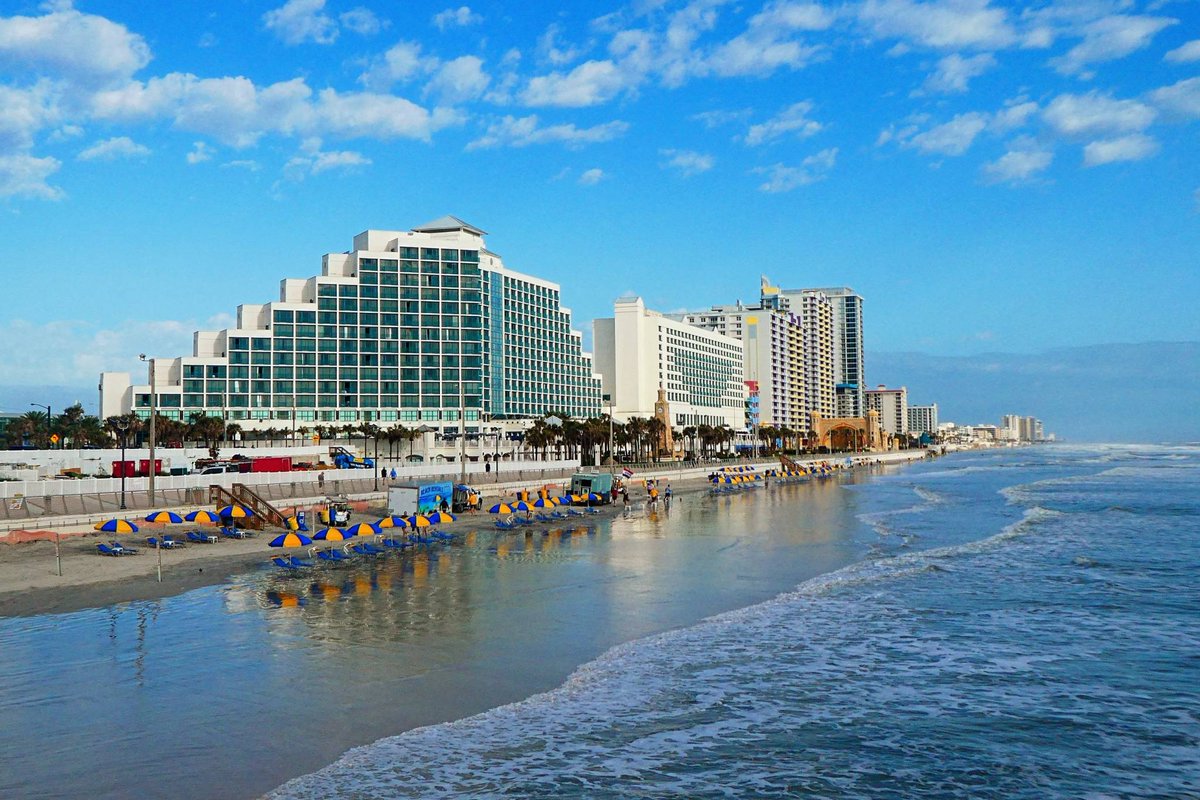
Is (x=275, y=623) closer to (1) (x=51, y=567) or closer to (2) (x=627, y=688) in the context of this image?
(2) (x=627, y=688)

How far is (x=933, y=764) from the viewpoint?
14.6 meters

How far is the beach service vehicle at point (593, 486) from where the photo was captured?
70062mm

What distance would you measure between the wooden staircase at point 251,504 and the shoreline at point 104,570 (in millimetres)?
1189

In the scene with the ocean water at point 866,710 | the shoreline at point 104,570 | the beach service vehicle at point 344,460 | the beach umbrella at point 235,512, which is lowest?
the ocean water at point 866,710

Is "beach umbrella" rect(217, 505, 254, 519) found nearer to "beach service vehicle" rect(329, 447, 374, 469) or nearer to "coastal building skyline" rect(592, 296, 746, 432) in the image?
"beach service vehicle" rect(329, 447, 374, 469)

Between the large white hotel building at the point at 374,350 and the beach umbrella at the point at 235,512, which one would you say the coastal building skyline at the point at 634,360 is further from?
the beach umbrella at the point at 235,512

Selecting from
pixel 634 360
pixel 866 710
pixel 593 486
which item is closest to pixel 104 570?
pixel 866 710

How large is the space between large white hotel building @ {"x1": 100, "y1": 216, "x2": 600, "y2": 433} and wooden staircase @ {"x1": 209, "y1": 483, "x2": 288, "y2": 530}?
7519 cm

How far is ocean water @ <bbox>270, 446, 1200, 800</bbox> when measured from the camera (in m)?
13.8

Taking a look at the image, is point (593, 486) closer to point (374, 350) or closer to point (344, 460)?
point (344, 460)

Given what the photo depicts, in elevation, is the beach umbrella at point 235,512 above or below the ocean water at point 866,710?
above

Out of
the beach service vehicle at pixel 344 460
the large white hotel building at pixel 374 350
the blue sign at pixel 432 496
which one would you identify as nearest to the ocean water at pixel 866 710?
the blue sign at pixel 432 496

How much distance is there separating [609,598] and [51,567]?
71.9 feet

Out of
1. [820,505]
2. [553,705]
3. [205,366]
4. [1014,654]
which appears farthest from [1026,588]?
[205,366]
